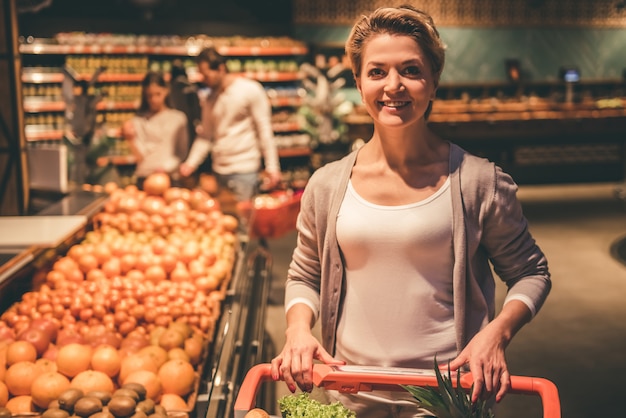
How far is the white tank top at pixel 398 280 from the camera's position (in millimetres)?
1582

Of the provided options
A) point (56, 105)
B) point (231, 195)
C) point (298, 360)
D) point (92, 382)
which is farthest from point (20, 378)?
point (56, 105)

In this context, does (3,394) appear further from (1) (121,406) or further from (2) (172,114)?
(2) (172,114)

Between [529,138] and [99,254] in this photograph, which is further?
[529,138]

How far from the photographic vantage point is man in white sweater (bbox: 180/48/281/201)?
208 inches

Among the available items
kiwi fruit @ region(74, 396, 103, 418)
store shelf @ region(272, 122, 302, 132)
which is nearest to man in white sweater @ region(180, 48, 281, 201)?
kiwi fruit @ region(74, 396, 103, 418)

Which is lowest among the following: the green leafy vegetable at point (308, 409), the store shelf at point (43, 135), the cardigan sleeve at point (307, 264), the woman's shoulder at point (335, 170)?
the green leafy vegetable at point (308, 409)

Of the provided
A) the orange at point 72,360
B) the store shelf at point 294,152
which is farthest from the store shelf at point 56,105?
the orange at point 72,360

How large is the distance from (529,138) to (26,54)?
7.96 meters

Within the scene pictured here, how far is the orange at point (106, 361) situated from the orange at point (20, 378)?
18cm

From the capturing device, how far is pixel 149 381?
2117 mm

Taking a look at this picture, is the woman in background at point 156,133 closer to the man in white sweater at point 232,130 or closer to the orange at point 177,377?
the man in white sweater at point 232,130

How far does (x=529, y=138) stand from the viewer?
11.0 meters

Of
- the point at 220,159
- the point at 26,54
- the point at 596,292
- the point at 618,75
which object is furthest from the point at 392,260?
the point at 618,75

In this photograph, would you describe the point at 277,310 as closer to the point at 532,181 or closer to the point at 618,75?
the point at 532,181
